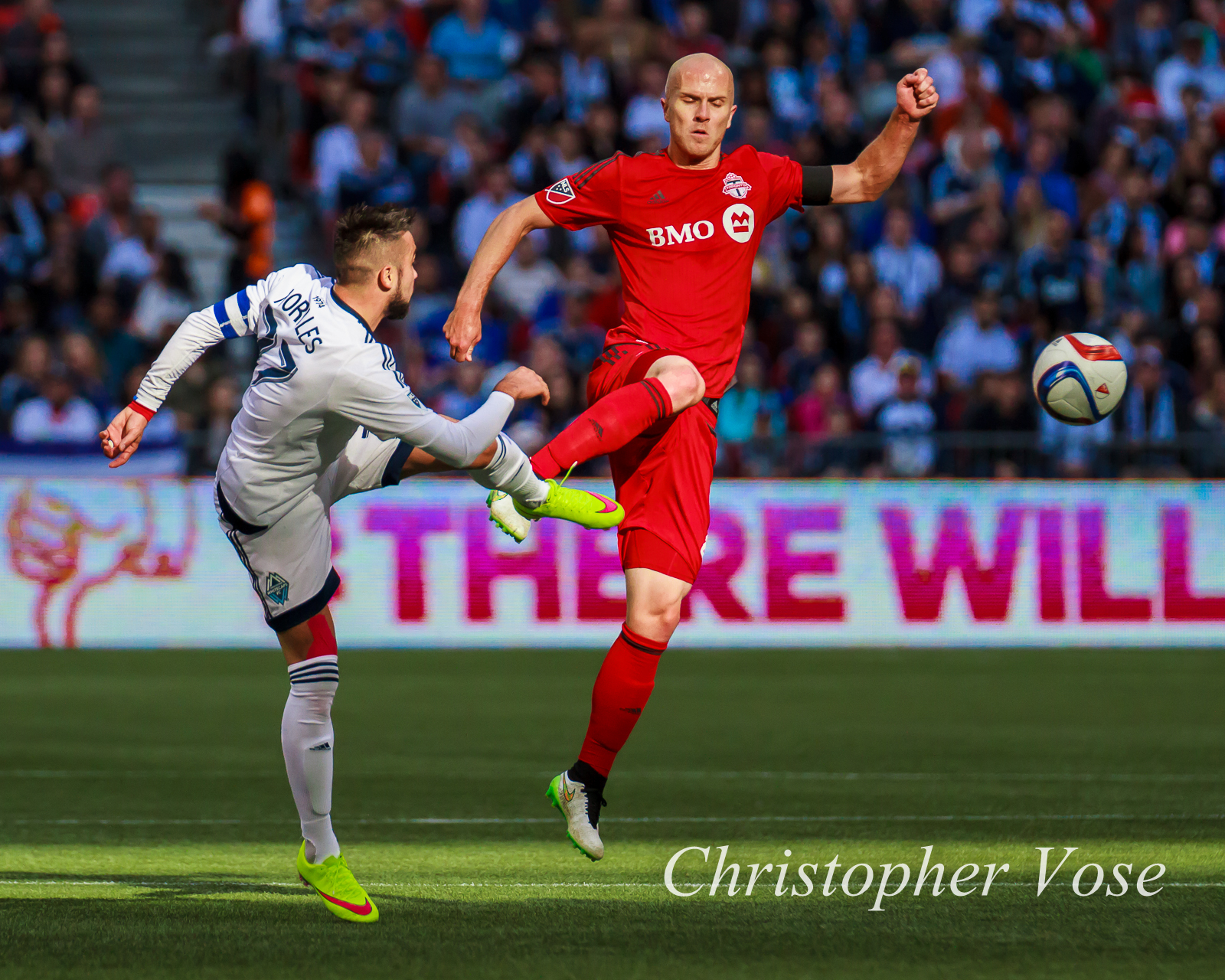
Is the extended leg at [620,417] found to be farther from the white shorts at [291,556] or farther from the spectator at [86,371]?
the spectator at [86,371]

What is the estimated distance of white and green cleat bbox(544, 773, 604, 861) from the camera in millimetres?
6273

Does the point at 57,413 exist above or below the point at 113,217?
below

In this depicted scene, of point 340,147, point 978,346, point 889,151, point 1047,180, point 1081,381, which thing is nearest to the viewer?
point 889,151

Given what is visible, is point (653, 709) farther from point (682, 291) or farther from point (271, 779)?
point (682, 291)

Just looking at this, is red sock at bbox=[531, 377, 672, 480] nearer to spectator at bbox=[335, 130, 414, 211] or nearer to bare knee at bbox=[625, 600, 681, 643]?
bare knee at bbox=[625, 600, 681, 643]

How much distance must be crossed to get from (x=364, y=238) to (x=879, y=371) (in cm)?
1023

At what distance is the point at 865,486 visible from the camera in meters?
14.5

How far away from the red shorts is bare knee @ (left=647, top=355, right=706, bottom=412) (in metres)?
0.08

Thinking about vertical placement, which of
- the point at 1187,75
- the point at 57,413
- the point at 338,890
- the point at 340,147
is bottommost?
the point at 338,890

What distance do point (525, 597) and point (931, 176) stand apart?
6.02m

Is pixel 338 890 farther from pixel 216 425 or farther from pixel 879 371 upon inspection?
pixel 879 371

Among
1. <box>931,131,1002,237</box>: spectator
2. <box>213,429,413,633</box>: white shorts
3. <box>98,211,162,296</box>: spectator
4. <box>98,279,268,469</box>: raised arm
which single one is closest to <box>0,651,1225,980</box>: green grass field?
<box>213,429,413,633</box>: white shorts

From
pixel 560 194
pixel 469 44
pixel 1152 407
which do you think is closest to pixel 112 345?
pixel 469 44

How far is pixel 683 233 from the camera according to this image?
6672mm
